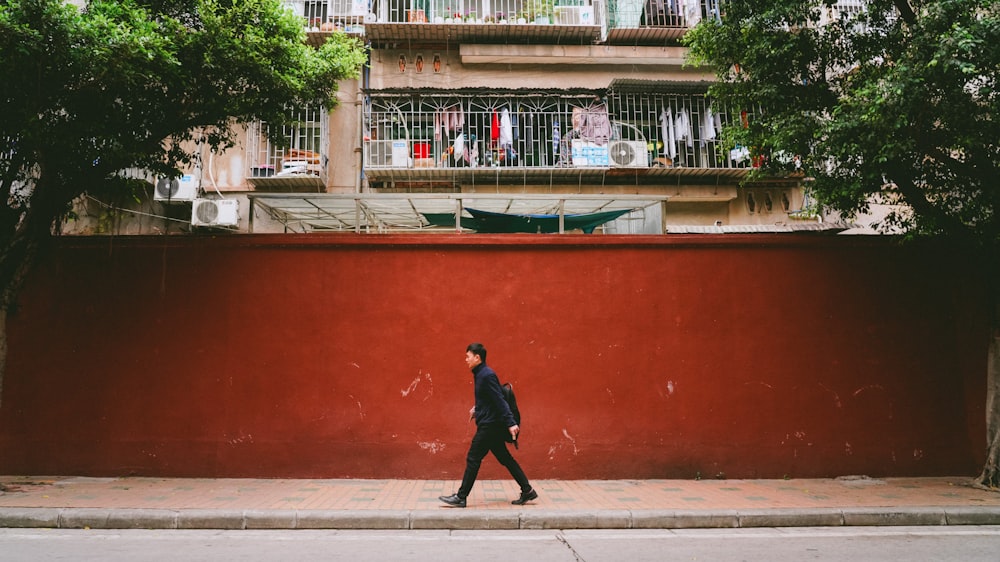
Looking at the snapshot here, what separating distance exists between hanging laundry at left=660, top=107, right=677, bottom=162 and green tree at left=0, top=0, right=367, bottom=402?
7842mm

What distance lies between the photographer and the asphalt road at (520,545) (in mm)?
5090

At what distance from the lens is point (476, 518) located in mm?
6113

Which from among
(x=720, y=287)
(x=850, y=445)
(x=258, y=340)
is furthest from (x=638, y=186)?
(x=258, y=340)

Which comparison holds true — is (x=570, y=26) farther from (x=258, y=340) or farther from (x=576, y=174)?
(x=258, y=340)

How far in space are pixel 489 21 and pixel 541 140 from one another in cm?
313

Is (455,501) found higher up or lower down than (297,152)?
lower down

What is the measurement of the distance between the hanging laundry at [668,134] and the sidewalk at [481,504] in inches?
306

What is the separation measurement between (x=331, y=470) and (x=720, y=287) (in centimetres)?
617

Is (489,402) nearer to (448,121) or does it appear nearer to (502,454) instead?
(502,454)

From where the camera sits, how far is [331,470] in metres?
8.20

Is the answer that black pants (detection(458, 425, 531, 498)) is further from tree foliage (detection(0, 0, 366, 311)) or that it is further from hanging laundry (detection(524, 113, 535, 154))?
hanging laundry (detection(524, 113, 535, 154))

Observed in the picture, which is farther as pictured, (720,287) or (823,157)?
(720,287)

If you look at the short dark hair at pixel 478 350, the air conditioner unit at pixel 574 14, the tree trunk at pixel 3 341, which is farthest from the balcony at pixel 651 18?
the tree trunk at pixel 3 341

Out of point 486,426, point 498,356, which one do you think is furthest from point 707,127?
point 486,426
